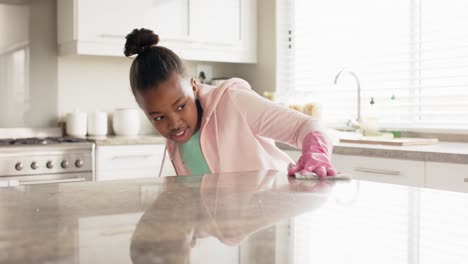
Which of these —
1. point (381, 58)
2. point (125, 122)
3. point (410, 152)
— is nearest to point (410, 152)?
point (410, 152)

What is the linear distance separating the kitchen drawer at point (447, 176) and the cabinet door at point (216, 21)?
187cm

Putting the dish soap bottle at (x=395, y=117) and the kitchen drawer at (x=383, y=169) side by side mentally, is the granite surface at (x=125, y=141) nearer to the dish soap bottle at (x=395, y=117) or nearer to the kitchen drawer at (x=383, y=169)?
the kitchen drawer at (x=383, y=169)

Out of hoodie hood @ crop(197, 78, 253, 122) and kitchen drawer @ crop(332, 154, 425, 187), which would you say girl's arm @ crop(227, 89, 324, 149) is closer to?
hoodie hood @ crop(197, 78, 253, 122)

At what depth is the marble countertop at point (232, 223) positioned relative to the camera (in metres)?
0.59

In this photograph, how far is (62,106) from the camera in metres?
3.77

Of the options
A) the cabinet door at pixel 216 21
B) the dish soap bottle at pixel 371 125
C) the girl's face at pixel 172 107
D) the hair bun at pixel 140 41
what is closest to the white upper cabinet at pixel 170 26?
the cabinet door at pixel 216 21

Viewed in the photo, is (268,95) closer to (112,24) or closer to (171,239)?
(112,24)

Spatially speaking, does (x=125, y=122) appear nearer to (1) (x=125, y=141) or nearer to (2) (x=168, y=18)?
(1) (x=125, y=141)

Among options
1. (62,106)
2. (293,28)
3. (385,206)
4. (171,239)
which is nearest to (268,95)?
(293,28)

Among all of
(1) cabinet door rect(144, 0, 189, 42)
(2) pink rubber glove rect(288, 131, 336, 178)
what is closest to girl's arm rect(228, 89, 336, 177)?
(2) pink rubber glove rect(288, 131, 336, 178)

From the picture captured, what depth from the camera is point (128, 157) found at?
3.38m

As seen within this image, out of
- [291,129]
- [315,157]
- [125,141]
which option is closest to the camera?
[315,157]

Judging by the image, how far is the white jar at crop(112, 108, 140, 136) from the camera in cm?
378

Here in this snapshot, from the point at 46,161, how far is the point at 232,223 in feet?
8.28
